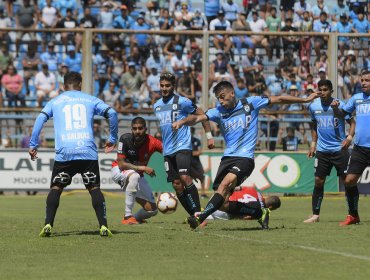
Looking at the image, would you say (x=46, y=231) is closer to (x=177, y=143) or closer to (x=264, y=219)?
(x=264, y=219)

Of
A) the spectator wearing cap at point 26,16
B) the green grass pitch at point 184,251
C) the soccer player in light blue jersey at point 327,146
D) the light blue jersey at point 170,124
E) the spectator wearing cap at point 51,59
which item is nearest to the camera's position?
the green grass pitch at point 184,251

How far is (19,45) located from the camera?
2616cm

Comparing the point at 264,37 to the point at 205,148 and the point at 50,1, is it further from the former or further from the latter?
the point at 50,1

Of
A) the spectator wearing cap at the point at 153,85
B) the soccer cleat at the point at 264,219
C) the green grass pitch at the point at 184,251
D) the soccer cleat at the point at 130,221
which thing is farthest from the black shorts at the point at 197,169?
the soccer cleat at the point at 264,219

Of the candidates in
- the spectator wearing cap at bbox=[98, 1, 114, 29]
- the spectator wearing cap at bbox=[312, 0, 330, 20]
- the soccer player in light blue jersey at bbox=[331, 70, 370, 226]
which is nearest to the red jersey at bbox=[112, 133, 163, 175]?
the soccer player in light blue jersey at bbox=[331, 70, 370, 226]

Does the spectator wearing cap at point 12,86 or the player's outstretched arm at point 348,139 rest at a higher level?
the spectator wearing cap at point 12,86

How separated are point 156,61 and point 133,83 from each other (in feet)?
3.24

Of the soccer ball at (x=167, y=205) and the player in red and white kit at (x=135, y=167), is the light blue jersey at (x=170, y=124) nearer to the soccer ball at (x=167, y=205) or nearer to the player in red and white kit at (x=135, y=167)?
the player in red and white kit at (x=135, y=167)

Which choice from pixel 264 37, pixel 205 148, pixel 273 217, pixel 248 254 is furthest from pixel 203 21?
pixel 248 254

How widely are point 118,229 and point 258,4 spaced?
18.6m

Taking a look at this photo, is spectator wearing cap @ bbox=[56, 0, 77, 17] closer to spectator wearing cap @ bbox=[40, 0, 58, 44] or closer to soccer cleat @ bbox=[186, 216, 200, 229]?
spectator wearing cap @ bbox=[40, 0, 58, 44]

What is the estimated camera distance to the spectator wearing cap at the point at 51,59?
26.2 metres

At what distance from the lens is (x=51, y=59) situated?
1034 inches

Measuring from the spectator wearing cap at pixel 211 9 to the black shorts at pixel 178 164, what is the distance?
603 inches
